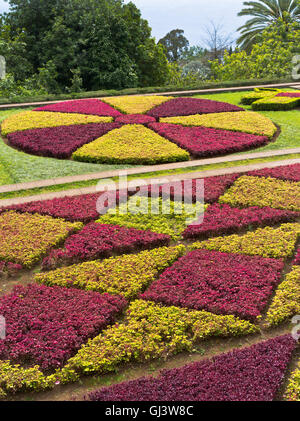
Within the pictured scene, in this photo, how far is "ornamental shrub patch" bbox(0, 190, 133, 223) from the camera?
324 inches

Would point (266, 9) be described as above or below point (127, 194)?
above

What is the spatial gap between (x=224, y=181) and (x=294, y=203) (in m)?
1.53

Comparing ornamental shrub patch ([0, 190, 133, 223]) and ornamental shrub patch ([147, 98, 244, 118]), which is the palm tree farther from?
ornamental shrub patch ([0, 190, 133, 223])

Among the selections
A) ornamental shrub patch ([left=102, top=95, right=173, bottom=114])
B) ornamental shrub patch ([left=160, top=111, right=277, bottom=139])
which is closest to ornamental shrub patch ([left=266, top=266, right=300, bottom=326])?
ornamental shrub patch ([left=160, top=111, right=277, bottom=139])

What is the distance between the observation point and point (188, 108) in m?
15.8

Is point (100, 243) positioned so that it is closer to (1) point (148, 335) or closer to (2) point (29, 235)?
(2) point (29, 235)

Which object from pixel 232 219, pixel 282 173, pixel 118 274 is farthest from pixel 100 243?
pixel 282 173

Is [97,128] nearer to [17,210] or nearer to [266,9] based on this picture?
[17,210]

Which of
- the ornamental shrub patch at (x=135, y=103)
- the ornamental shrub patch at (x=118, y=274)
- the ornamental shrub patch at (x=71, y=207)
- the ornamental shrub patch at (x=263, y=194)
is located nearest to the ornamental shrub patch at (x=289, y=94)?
the ornamental shrub patch at (x=135, y=103)

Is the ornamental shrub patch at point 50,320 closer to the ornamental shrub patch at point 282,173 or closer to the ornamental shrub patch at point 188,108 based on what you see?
the ornamental shrub patch at point 282,173

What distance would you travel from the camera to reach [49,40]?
25.1 metres
